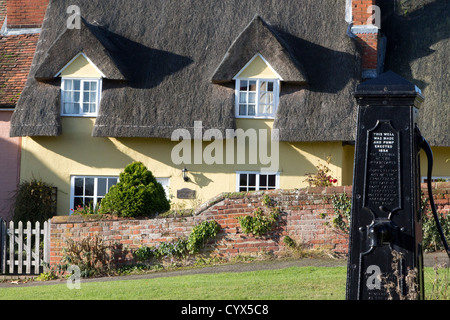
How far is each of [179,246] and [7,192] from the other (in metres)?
7.99

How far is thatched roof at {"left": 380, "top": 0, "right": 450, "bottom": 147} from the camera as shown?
62.4 ft

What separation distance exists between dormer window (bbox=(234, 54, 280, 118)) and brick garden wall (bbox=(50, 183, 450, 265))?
5.40 meters

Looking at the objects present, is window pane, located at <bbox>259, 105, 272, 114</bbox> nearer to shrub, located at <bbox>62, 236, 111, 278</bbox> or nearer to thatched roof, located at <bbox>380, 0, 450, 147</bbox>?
thatched roof, located at <bbox>380, 0, 450, 147</bbox>

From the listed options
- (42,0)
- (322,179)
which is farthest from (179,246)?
(42,0)

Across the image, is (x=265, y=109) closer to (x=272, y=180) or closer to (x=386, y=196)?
(x=272, y=180)

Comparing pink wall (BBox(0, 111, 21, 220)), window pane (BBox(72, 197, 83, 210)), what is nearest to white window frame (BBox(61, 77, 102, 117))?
pink wall (BBox(0, 111, 21, 220))

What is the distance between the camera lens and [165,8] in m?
21.1

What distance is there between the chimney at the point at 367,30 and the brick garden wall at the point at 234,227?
6.81 m

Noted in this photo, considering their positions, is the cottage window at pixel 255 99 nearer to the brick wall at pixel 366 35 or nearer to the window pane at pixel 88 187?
the brick wall at pixel 366 35

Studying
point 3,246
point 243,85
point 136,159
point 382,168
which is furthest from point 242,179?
point 382,168

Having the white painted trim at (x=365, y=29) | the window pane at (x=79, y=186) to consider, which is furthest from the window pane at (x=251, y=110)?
the window pane at (x=79, y=186)

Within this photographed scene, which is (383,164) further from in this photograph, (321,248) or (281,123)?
(281,123)
